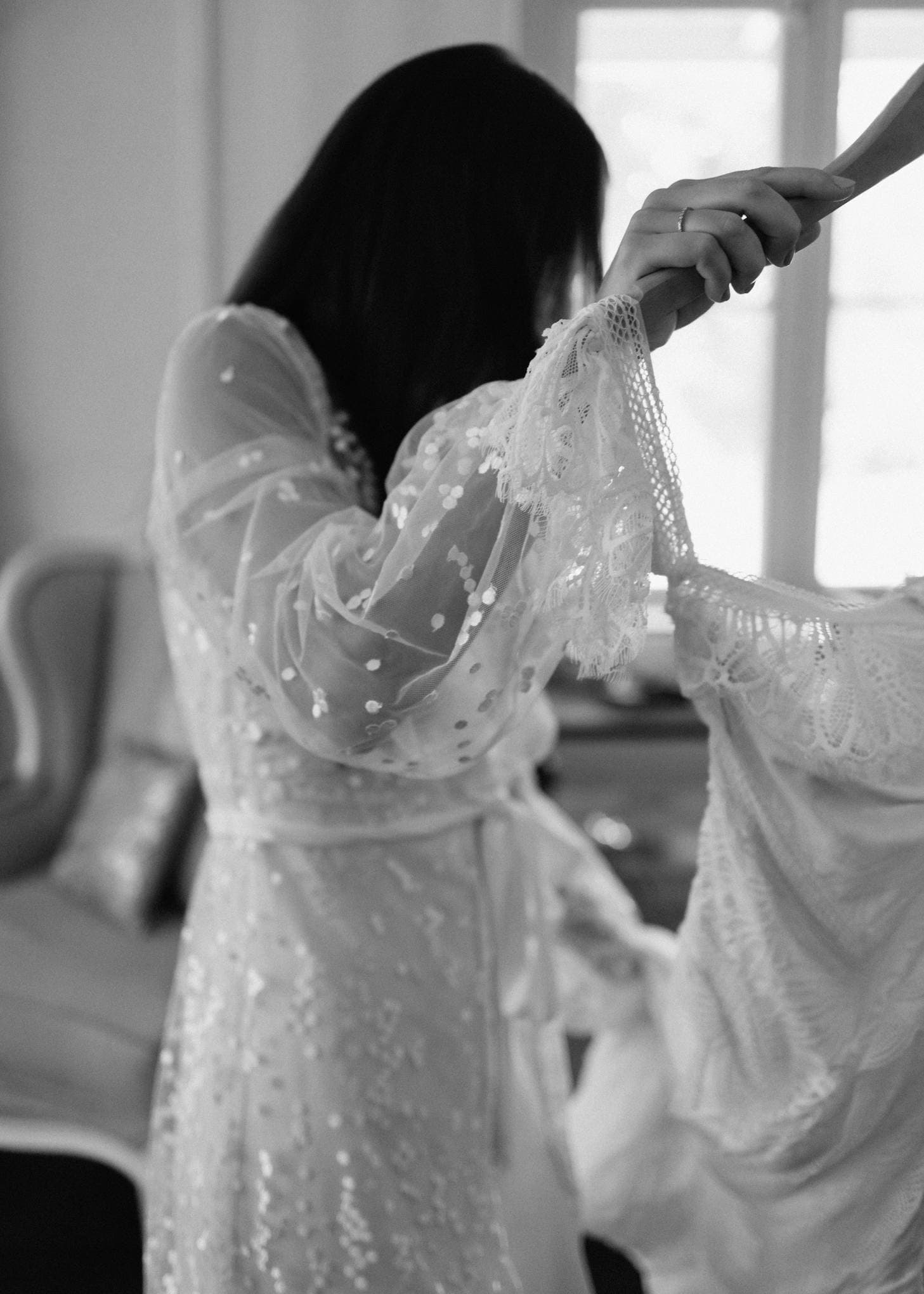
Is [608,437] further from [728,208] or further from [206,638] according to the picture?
[206,638]

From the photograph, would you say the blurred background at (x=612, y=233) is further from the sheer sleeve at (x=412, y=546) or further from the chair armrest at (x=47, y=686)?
the sheer sleeve at (x=412, y=546)

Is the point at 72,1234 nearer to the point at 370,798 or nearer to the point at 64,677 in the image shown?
the point at 64,677

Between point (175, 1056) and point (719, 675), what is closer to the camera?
point (719, 675)

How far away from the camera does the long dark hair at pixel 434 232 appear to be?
0.81m

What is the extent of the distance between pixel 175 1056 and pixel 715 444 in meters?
2.19

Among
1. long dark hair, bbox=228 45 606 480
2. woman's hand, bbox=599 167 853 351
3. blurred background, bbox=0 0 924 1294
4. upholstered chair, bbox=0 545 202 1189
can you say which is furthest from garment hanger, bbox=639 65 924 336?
blurred background, bbox=0 0 924 1294

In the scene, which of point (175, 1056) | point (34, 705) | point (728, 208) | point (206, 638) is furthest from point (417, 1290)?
point (34, 705)

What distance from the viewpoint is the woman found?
65 cm

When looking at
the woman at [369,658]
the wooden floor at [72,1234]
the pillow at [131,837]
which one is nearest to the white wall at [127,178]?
the pillow at [131,837]

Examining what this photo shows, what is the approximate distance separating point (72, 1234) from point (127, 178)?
2209 millimetres

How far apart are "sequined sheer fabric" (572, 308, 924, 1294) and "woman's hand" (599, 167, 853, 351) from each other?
7 centimetres

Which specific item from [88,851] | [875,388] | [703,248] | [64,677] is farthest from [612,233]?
[703,248]

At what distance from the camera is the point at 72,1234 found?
193 cm

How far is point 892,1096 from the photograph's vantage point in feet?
2.33
